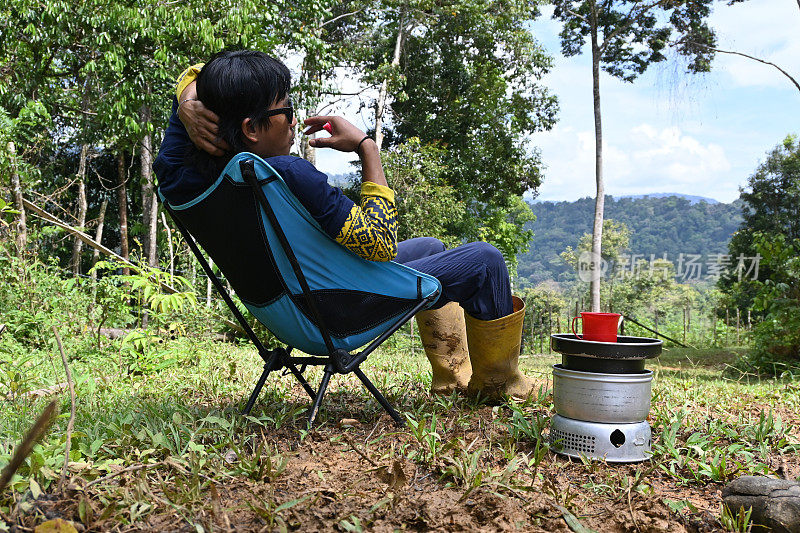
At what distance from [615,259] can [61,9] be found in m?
44.8

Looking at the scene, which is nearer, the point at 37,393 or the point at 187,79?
the point at 187,79

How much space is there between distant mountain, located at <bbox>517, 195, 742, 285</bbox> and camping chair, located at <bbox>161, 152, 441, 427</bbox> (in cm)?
7360

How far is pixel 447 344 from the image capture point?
2.74 meters

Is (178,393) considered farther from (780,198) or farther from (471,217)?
(780,198)

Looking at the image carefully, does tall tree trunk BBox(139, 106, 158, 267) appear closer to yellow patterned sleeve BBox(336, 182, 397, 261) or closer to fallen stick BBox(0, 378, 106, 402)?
fallen stick BBox(0, 378, 106, 402)

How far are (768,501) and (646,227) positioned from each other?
91143mm

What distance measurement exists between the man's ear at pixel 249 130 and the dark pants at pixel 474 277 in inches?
29.7

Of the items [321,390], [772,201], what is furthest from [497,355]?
[772,201]

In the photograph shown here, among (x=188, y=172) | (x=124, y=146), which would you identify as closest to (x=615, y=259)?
(x=124, y=146)

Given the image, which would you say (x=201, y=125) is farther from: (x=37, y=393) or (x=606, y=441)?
(x=37, y=393)

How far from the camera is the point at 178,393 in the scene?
9.96 ft

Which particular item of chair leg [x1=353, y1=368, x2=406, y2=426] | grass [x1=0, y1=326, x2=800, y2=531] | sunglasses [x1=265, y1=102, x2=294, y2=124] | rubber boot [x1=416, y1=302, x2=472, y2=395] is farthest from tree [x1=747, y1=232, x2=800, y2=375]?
sunglasses [x1=265, y1=102, x2=294, y2=124]

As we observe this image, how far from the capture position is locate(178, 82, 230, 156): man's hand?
1.84m

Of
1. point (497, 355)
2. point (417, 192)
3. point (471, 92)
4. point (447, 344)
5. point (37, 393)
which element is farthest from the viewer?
point (471, 92)
